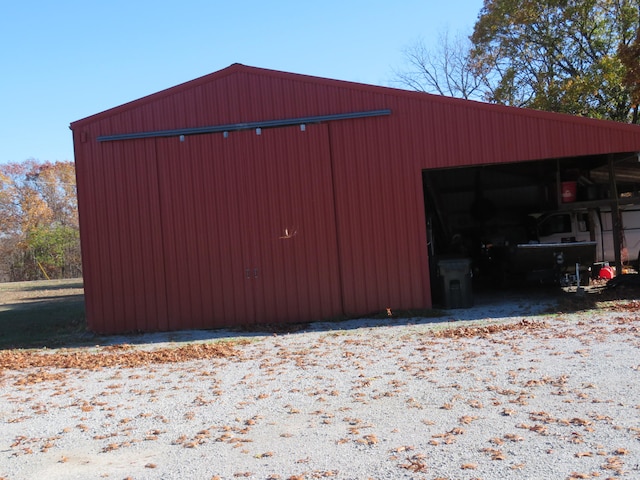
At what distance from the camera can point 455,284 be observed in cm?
1229

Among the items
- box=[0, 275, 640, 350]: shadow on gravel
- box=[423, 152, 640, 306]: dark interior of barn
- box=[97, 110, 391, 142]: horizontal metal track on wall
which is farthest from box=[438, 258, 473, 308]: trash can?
box=[97, 110, 391, 142]: horizontal metal track on wall

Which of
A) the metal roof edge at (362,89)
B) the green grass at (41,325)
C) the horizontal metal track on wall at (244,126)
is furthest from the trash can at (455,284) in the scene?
the green grass at (41,325)

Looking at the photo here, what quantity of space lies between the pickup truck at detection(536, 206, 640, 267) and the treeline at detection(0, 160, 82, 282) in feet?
142

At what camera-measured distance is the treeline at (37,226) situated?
164ft

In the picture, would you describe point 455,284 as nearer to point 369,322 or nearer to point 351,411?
point 369,322

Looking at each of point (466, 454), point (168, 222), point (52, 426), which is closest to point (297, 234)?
point (168, 222)

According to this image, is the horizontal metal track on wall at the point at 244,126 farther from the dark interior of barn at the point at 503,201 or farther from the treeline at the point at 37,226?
the treeline at the point at 37,226

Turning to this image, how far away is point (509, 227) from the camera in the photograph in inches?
714

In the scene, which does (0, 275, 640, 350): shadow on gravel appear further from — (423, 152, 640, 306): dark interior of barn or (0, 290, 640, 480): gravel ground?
(0, 290, 640, 480): gravel ground

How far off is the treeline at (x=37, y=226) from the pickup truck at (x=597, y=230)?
43.2 meters

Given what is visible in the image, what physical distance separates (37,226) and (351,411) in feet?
173

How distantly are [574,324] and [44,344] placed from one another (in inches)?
374

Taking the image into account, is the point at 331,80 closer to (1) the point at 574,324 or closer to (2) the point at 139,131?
(2) the point at 139,131

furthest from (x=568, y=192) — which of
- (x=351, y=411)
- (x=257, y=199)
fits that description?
(x=351, y=411)
